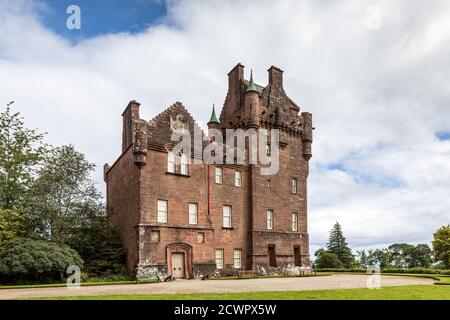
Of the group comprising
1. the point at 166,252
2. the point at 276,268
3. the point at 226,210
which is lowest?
the point at 276,268

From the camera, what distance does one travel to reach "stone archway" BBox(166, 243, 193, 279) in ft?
95.0

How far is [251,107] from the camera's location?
35969mm

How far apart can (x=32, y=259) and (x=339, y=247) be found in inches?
1891

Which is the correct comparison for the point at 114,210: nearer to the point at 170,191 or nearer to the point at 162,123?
the point at 170,191

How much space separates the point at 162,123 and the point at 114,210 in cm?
931

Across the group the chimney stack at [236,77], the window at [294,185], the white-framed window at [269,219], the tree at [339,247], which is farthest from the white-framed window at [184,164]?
the tree at [339,247]

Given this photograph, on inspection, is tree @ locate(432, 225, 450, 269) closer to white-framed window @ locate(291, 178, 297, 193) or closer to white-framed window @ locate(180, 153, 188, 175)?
white-framed window @ locate(291, 178, 297, 193)

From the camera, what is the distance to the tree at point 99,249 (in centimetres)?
2870

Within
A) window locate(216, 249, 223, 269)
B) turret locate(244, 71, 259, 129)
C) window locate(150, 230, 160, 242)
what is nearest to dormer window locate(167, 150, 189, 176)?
window locate(150, 230, 160, 242)

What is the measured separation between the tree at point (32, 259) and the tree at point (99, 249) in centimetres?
294

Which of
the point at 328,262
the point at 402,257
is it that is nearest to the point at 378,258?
the point at 402,257

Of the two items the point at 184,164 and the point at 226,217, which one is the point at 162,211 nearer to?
the point at 184,164
